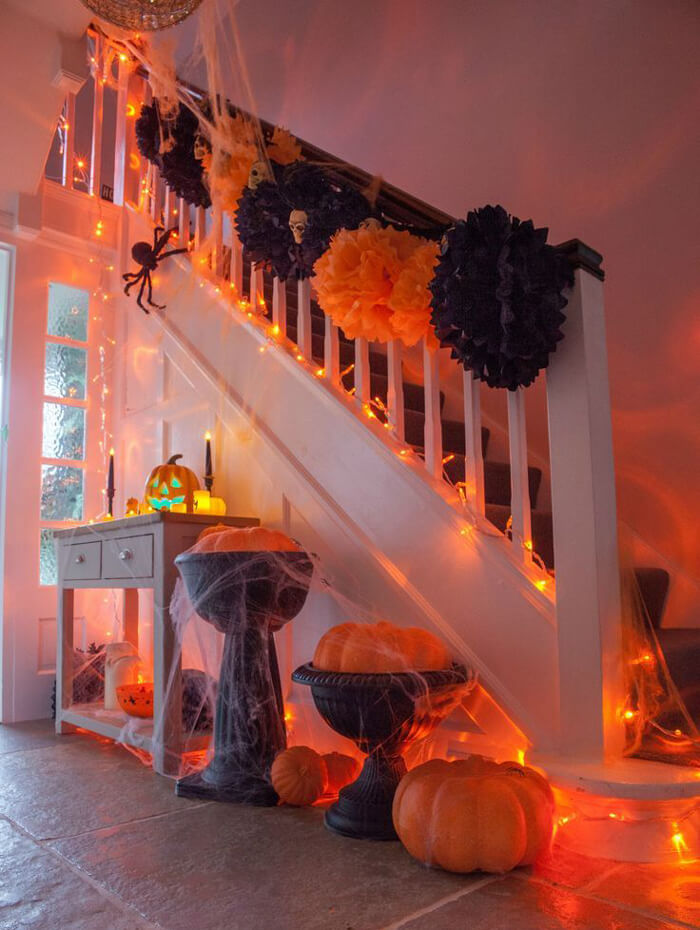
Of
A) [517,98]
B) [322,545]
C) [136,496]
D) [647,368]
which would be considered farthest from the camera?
[136,496]

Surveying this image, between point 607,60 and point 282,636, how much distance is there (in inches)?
87.1

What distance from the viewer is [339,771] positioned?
1.87 metres

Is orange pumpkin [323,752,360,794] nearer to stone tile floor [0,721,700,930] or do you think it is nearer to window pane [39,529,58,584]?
stone tile floor [0,721,700,930]

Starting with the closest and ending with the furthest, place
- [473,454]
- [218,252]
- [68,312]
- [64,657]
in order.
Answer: [473,454], [64,657], [218,252], [68,312]

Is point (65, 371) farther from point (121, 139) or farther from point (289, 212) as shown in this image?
point (289, 212)

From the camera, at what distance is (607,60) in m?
2.66

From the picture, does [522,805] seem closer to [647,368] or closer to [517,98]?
[647,368]

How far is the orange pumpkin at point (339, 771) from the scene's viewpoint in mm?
1861

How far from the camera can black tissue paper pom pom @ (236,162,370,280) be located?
217 cm

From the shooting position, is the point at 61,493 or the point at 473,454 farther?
the point at 61,493

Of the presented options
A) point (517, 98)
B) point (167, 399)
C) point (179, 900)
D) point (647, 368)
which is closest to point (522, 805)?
point (179, 900)

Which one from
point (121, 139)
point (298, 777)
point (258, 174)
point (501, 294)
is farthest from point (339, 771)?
point (121, 139)

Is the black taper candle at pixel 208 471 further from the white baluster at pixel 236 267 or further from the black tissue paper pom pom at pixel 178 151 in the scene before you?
the black tissue paper pom pom at pixel 178 151

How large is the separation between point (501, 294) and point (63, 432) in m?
2.49
